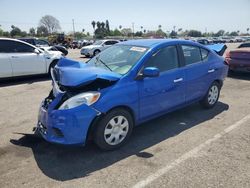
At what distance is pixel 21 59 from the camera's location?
909 cm

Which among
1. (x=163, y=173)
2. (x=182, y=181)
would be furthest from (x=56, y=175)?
(x=182, y=181)

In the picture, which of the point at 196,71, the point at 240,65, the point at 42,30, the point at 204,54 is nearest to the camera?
the point at 196,71

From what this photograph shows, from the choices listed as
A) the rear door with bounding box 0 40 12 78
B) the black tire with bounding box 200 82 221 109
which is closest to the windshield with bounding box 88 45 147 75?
the black tire with bounding box 200 82 221 109

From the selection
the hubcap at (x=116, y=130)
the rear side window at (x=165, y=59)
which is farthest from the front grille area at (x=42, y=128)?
the rear side window at (x=165, y=59)

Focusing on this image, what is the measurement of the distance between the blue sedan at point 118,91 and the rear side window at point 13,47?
17.2 feet

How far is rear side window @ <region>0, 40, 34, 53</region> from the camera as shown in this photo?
349 inches

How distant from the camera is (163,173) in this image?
3309 mm

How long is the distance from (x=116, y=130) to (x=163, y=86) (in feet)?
3.83

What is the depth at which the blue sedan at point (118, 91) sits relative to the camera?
357 cm

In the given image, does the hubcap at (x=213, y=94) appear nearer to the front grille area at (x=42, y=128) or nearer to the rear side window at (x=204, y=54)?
the rear side window at (x=204, y=54)

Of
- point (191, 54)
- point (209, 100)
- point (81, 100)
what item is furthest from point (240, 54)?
point (81, 100)

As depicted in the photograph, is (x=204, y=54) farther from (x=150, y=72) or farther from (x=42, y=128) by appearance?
(x=42, y=128)

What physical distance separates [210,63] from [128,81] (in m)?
2.49

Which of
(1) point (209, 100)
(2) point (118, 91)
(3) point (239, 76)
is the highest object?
(2) point (118, 91)
